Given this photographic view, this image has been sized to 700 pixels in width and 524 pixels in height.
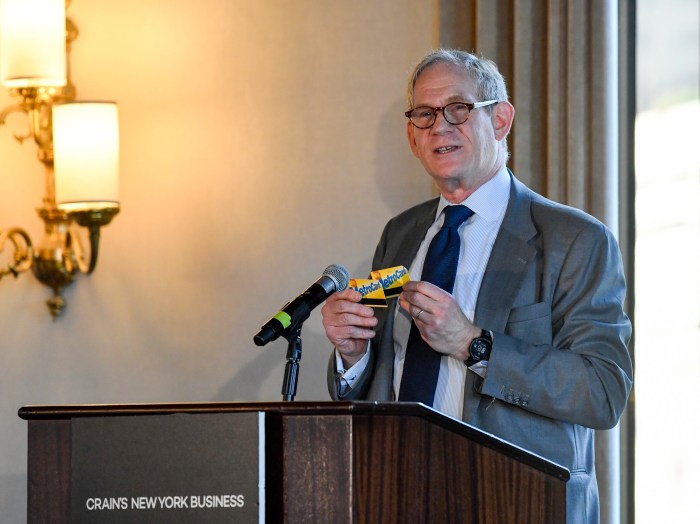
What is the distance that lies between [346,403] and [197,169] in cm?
239

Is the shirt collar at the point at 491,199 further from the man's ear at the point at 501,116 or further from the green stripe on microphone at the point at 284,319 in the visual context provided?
the green stripe on microphone at the point at 284,319

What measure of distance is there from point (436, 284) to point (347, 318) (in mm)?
337

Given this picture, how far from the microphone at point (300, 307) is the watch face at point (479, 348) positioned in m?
0.33

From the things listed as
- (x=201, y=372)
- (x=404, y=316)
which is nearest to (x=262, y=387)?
(x=201, y=372)

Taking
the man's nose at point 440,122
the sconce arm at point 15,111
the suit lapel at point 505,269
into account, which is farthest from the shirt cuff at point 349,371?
the sconce arm at point 15,111

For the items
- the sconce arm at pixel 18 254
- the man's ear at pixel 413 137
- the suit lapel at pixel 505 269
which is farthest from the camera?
the sconce arm at pixel 18 254

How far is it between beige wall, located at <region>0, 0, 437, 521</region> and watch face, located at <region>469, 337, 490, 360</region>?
1.30 metres

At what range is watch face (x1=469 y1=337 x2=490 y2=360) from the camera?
7.64ft

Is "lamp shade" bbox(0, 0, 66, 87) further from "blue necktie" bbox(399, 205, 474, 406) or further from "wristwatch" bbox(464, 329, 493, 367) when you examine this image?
"wristwatch" bbox(464, 329, 493, 367)

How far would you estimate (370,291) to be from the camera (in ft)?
7.56

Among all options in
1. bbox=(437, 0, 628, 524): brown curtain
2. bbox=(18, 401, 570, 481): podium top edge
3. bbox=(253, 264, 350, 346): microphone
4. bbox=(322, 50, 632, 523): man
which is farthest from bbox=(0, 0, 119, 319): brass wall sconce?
bbox=(18, 401, 570, 481): podium top edge

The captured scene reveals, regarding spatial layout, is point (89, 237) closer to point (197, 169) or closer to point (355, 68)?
point (197, 169)

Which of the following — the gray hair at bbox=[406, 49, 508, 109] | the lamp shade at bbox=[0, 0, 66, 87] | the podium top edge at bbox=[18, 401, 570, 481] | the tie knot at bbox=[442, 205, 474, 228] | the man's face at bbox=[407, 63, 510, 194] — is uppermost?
the lamp shade at bbox=[0, 0, 66, 87]

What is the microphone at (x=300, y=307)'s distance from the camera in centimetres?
189
